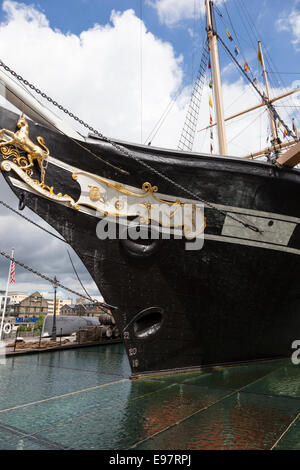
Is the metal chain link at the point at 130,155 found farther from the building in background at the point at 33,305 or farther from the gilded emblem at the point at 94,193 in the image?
the building in background at the point at 33,305

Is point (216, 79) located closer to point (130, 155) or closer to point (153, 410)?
point (130, 155)

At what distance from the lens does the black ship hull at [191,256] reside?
4.65 metres

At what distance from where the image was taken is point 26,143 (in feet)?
13.5

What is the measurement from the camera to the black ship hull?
15.3 feet

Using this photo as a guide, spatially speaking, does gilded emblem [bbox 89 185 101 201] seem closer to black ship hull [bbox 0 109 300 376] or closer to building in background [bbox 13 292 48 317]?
black ship hull [bbox 0 109 300 376]

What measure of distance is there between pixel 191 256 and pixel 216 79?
5.90m

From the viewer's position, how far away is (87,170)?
461cm

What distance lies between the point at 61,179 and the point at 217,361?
416 cm

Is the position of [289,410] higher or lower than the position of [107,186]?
lower

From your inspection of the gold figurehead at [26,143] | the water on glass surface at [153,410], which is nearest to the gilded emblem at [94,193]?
the gold figurehead at [26,143]

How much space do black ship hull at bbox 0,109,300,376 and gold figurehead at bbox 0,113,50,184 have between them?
121mm

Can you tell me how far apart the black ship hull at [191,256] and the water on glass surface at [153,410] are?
22.7 inches
